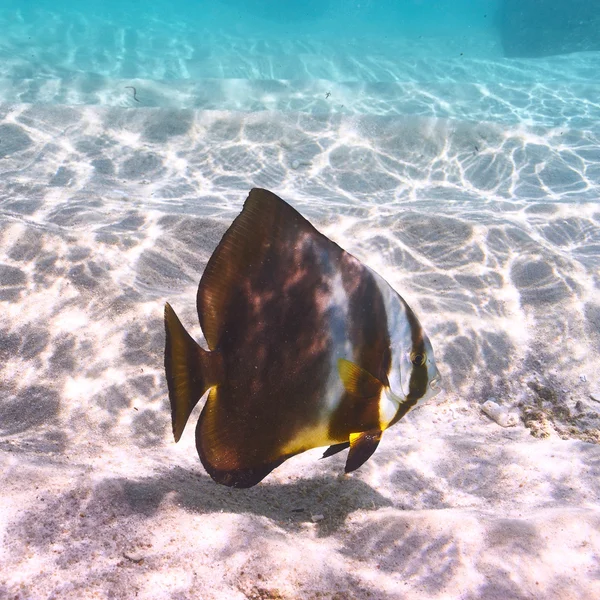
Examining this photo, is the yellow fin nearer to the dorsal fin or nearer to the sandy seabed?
the dorsal fin

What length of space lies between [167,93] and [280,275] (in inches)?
597

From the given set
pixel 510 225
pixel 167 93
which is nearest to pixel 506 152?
pixel 510 225

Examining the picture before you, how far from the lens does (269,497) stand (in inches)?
92.4

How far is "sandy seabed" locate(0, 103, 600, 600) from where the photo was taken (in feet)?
5.20

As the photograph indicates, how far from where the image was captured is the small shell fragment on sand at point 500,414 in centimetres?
362

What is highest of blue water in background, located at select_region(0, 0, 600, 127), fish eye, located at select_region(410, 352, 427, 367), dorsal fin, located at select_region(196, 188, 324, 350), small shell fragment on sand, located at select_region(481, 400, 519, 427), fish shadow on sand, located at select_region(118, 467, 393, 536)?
blue water in background, located at select_region(0, 0, 600, 127)

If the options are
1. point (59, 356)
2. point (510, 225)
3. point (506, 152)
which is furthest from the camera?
point (506, 152)

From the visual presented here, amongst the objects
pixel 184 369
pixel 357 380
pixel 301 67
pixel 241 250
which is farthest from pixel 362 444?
pixel 301 67

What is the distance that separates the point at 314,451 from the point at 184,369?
5.60 ft

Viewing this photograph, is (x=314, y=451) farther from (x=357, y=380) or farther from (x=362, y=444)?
(x=357, y=380)

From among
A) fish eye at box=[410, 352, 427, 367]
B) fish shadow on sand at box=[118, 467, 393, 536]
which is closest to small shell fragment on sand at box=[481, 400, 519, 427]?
fish shadow on sand at box=[118, 467, 393, 536]

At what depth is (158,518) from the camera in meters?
1.77

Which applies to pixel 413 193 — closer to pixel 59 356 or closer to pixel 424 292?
pixel 424 292

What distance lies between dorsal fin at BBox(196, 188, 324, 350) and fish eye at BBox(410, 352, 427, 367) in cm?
60
